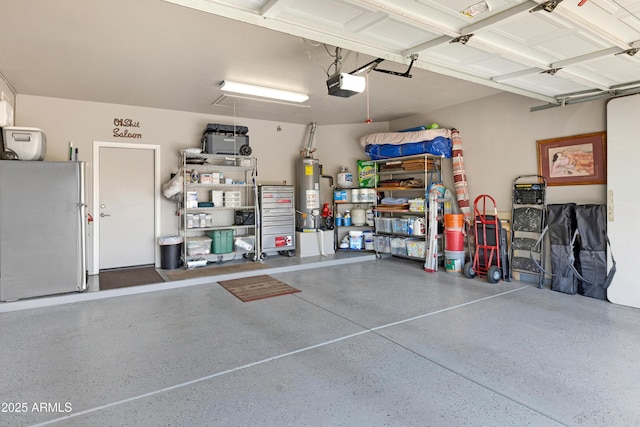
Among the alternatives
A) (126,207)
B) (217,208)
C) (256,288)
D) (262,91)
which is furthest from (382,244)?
(126,207)

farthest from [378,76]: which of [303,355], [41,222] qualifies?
[41,222]

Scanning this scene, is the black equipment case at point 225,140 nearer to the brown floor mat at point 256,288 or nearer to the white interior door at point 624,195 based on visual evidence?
the brown floor mat at point 256,288

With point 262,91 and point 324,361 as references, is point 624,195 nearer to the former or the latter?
point 324,361

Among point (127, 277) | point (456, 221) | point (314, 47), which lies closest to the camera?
Result: point (314, 47)

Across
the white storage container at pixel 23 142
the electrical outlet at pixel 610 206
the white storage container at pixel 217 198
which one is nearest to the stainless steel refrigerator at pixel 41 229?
the white storage container at pixel 23 142

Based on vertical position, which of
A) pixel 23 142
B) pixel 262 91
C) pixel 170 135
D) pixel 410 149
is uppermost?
pixel 262 91

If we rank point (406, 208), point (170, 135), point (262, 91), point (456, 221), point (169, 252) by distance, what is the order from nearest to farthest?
point (262, 91) → point (456, 221) → point (169, 252) → point (170, 135) → point (406, 208)

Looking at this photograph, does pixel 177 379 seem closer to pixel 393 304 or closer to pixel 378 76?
pixel 393 304

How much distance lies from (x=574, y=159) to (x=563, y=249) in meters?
1.24

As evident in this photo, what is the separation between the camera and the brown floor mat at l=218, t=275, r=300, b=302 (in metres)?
4.72

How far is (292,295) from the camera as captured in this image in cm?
473

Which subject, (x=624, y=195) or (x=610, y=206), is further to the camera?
(x=610, y=206)

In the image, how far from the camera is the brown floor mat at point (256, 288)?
15.5ft

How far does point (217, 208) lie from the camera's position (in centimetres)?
647
